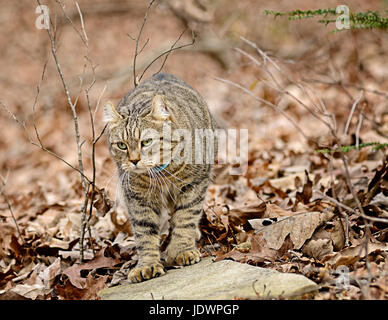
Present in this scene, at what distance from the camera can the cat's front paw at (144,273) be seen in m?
3.51

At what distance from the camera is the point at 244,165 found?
606cm

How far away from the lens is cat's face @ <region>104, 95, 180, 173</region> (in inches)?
145

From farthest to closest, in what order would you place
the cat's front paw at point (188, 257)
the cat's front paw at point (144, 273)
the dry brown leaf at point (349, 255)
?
1. the cat's front paw at point (188, 257)
2. the cat's front paw at point (144, 273)
3. the dry brown leaf at point (349, 255)

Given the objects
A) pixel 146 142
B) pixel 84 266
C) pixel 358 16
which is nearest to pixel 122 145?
pixel 146 142

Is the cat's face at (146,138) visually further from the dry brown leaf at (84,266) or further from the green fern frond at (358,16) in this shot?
the green fern frond at (358,16)

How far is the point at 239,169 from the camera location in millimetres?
5922

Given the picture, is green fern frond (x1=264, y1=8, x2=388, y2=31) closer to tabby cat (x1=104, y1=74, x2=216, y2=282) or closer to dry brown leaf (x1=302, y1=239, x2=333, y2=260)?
tabby cat (x1=104, y1=74, x2=216, y2=282)

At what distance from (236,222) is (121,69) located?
700cm

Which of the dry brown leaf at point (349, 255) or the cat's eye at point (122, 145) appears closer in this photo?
the dry brown leaf at point (349, 255)

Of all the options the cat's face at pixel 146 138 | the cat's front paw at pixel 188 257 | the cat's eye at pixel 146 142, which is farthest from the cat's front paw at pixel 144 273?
the cat's eye at pixel 146 142

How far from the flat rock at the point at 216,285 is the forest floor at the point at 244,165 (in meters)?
0.17

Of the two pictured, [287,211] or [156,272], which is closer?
[156,272]

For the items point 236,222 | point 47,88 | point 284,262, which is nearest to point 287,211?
point 236,222

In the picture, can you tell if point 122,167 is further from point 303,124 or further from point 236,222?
point 303,124
